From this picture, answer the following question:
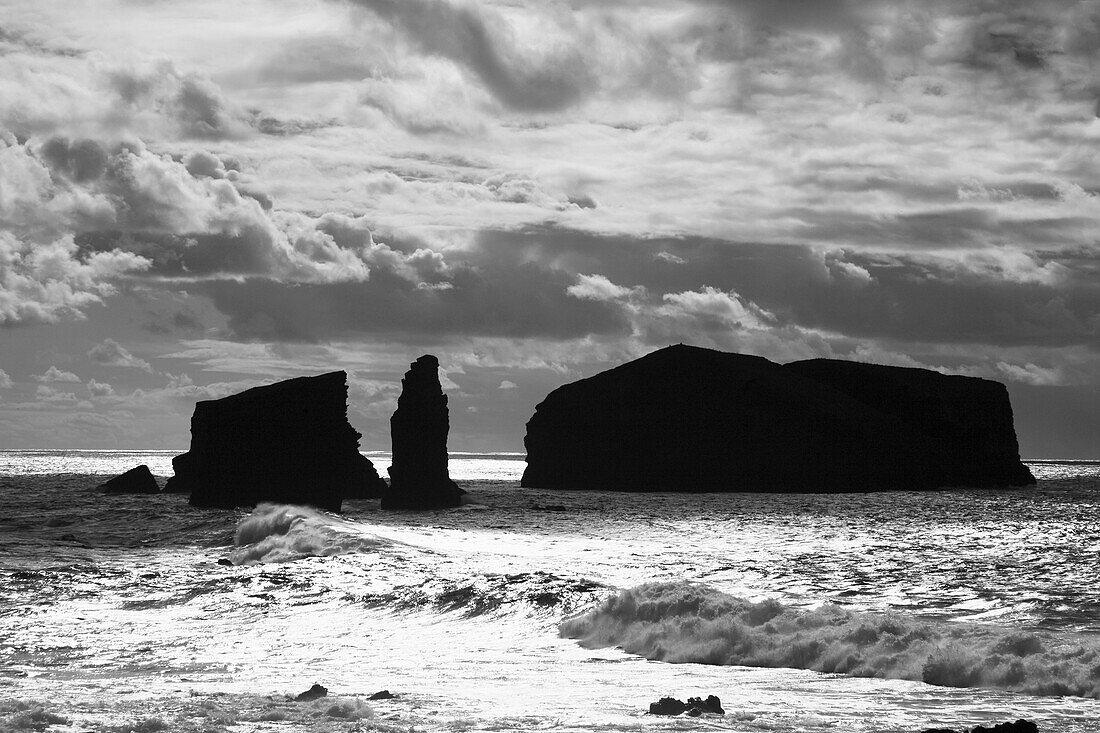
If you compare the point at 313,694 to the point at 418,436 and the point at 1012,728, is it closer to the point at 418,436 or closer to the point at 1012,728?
the point at 1012,728

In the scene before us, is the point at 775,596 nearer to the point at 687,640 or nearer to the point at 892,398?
the point at 687,640

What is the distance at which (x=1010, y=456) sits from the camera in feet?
417

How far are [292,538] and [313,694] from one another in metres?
22.4

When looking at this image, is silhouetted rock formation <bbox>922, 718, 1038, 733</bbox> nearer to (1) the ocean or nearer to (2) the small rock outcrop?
(1) the ocean

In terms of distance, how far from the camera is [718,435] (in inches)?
4510

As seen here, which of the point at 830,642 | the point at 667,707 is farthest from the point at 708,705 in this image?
the point at 830,642

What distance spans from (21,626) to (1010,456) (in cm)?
12350

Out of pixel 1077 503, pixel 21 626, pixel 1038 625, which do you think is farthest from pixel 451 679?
pixel 1077 503

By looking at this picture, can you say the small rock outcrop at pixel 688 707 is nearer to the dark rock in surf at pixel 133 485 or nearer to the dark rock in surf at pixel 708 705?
the dark rock in surf at pixel 708 705

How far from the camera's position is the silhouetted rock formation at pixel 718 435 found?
11312cm

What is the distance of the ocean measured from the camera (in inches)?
473

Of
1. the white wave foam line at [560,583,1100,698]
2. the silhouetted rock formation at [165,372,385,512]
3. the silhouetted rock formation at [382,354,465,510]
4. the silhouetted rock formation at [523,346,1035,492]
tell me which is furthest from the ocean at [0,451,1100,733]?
the silhouetted rock formation at [523,346,1035,492]

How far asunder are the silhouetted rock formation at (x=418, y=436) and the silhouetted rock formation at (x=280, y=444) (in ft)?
18.0

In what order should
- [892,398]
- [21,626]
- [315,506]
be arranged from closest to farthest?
[21,626] < [315,506] < [892,398]
